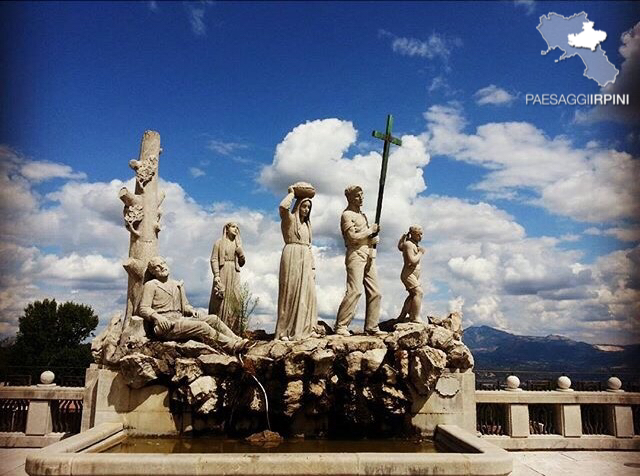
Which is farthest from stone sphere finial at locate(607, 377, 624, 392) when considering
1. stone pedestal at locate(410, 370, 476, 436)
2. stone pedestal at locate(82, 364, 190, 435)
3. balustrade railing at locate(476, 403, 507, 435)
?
→ stone pedestal at locate(82, 364, 190, 435)

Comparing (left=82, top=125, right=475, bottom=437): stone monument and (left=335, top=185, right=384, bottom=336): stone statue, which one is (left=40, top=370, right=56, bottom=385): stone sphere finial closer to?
(left=82, top=125, right=475, bottom=437): stone monument

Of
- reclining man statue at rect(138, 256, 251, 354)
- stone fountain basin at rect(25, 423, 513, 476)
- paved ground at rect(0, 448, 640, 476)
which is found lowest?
paved ground at rect(0, 448, 640, 476)

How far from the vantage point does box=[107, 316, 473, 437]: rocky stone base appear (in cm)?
848

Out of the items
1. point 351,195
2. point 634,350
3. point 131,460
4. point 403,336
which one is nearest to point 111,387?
point 131,460

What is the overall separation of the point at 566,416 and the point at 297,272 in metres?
6.84

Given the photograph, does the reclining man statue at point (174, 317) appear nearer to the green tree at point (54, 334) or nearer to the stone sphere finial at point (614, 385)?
the stone sphere finial at point (614, 385)

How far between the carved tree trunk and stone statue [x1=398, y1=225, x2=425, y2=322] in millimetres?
6143

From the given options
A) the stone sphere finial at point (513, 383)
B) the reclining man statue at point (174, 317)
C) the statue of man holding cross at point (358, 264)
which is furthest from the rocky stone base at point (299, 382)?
the stone sphere finial at point (513, 383)

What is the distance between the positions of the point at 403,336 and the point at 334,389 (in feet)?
5.00

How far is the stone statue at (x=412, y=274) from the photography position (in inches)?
435

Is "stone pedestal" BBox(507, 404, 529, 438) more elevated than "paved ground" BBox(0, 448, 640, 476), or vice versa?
"stone pedestal" BBox(507, 404, 529, 438)

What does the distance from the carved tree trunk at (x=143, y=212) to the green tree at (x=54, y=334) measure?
24834 millimetres

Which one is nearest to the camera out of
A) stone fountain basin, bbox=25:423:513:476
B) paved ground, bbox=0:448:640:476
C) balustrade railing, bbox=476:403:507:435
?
stone fountain basin, bbox=25:423:513:476

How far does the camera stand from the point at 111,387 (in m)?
8.70
